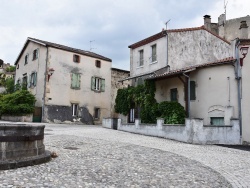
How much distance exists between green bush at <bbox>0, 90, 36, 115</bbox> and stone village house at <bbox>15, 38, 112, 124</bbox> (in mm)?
932

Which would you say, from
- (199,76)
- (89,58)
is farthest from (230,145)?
(89,58)

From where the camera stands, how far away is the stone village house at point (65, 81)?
2522 cm

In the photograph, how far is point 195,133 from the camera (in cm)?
1350

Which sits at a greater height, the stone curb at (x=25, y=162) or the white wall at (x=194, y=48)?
the white wall at (x=194, y=48)

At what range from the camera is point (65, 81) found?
26500 millimetres

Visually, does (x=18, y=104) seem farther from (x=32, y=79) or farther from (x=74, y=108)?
(x=74, y=108)

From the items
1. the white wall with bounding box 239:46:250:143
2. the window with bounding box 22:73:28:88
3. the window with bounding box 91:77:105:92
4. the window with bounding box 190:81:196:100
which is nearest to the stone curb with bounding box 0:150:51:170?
the white wall with bounding box 239:46:250:143

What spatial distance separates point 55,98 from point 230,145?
1685 cm

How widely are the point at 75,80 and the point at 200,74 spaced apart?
557 inches

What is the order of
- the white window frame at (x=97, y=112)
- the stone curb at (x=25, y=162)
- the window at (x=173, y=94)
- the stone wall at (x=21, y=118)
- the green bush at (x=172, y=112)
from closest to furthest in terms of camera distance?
1. the stone curb at (x=25, y=162)
2. the green bush at (x=172, y=112)
3. the window at (x=173, y=94)
4. the stone wall at (x=21, y=118)
5. the white window frame at (x=97, y=112)

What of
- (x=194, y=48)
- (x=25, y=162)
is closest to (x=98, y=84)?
(x=194, y=48)

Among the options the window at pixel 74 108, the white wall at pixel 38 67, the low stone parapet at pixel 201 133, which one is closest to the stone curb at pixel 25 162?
the low stone parapet at pixel 201 133

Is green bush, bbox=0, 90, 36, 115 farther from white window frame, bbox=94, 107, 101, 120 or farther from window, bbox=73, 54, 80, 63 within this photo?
white window frame, bbox=94, 107, 101, 120

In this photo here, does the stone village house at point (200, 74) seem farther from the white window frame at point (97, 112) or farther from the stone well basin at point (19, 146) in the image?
the stone well basin at point (19, 146)
